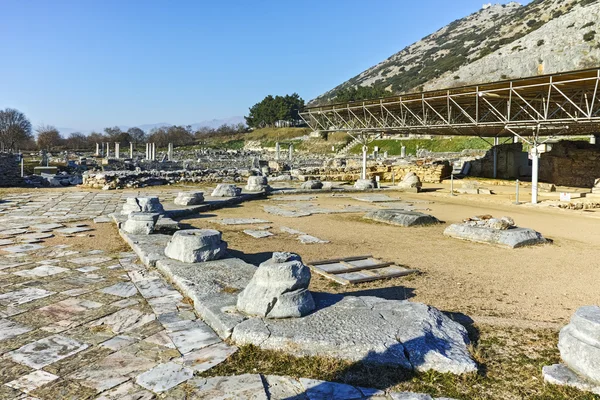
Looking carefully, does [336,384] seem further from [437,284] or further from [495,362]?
[437,284]

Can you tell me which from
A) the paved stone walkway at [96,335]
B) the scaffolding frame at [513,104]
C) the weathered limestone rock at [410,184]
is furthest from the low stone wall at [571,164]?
the paved stone walkway at [96,335]

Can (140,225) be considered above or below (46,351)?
above

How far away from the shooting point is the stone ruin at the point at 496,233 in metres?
9.41

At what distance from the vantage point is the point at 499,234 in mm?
9602

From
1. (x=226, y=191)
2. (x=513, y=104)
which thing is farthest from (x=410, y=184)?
(x=226, y=191)

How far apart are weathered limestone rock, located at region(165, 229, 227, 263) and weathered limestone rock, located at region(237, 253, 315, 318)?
209 centimetres

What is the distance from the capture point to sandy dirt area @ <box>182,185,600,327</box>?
5.83 meters

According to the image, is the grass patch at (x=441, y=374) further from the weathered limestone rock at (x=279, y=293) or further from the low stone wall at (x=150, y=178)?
the low stone wall at (x=150, y=178)

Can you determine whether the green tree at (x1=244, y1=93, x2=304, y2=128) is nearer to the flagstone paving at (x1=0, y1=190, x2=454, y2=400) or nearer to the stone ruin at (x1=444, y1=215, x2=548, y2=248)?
the stone ruin at (x1=444, y1=215, x2=548, y2=248)

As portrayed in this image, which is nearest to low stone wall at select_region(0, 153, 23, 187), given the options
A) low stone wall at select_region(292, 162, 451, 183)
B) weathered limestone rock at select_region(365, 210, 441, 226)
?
low stone wall at select_region(292, 162, 451, 183)

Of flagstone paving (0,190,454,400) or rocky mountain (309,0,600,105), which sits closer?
flagstone paving (0,190,454,400)

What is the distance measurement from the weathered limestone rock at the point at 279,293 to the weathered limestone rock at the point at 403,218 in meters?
7.90

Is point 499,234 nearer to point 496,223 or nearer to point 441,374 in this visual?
point 496,223

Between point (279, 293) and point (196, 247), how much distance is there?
251 centimetres
